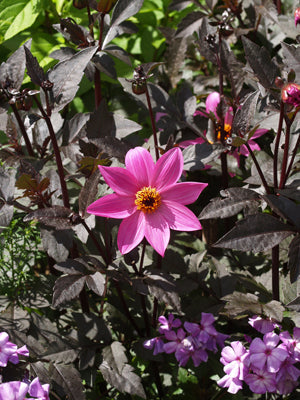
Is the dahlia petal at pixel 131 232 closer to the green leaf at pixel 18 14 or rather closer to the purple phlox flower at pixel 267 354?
the purple phlox flower at pixel 267 354

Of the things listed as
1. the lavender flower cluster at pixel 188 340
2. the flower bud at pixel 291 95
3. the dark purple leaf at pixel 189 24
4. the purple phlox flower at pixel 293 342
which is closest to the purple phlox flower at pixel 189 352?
the lavender flower cluster at pixel 188 340

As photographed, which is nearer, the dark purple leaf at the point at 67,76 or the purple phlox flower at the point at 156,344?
the dark purple leaf at the point at 67,76

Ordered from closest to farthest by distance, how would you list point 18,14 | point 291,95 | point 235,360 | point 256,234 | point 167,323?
1. point 291,95
2. point 256,234
3. point 235,360
4. point 167,323
5. point 18,14

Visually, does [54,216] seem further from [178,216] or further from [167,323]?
[167,323]

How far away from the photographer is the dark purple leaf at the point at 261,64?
3.46 feet

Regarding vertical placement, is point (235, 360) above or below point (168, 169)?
below

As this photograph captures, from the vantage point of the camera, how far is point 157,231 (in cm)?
103

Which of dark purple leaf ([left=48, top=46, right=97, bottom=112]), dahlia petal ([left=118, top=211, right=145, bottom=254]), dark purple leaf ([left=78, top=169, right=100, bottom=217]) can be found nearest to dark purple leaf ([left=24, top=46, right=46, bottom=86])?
dark purple leaf ([left=48, top=46, right=97, bottom=112])

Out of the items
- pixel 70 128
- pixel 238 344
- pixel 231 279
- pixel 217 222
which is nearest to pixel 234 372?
pixel 238 344

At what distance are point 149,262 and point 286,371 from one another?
43cm

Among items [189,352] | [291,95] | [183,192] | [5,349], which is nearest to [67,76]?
[183,192]

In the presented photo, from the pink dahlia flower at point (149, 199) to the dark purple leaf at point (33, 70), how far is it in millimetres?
234

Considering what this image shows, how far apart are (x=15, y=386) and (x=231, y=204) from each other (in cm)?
54

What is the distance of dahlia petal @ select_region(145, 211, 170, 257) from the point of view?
3.34ft
